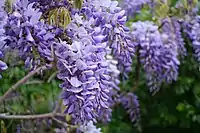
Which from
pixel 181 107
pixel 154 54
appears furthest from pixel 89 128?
pixel 181 107

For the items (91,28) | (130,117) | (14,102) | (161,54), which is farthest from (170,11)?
(91,28)

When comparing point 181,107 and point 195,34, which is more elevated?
point 195,34

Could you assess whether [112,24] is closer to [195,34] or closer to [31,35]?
[31,35]

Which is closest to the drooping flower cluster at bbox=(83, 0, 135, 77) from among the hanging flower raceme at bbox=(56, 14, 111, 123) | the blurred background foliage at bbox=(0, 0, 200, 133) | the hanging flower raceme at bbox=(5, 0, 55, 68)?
the hanging flower raceme at bbox=(56, 14, 111, 123)

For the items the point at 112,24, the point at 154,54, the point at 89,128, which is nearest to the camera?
the point at 112,24

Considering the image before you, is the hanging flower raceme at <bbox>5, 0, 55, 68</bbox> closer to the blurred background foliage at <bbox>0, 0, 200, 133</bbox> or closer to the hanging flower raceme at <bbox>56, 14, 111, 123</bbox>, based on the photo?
the hanging flower raceme at <bbox>56, 14, 111, 123</bbox>

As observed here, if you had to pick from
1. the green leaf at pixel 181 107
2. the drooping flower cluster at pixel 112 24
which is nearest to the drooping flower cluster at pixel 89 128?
the drooping flower cluster at pixel 112 24

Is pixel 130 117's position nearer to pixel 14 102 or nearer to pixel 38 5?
pixel 14 102

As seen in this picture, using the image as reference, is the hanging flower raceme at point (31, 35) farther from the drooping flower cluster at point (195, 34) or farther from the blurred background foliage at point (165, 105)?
the drooping flower cluster at point (195, 34)

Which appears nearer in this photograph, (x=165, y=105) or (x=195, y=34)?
(x=195, y=34)

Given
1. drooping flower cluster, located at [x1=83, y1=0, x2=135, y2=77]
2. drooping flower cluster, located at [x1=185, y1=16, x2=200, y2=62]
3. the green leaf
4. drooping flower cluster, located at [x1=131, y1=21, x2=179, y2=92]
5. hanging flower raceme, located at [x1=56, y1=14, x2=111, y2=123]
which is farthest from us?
the green leaf
